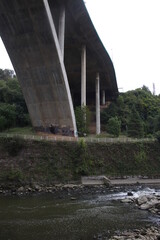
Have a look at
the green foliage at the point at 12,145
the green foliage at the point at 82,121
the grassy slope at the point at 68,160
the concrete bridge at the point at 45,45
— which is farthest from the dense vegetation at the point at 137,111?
the green foliage at the point at 12,145

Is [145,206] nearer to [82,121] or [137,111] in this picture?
[82,121]

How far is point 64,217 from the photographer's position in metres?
12.4

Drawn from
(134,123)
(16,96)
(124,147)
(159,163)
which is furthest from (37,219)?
(16,96)

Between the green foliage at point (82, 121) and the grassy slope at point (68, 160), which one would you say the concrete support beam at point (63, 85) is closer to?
the green foliage at point (82, 121)

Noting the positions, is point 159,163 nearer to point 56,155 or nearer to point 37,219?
point 56,155

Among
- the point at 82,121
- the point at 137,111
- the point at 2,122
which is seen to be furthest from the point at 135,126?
the point at 2,122

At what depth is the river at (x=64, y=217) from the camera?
10.1 m

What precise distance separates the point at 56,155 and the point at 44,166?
65.8 inches

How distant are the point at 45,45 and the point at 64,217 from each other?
18.9 metres

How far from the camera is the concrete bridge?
26.2m

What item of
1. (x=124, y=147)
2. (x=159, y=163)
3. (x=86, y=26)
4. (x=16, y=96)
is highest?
(x=86, y=26)

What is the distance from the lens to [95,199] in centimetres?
1691

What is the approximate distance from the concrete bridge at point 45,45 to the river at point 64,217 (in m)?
13.8

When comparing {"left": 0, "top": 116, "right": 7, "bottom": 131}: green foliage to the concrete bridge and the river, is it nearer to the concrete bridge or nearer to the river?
the concrete bridge
